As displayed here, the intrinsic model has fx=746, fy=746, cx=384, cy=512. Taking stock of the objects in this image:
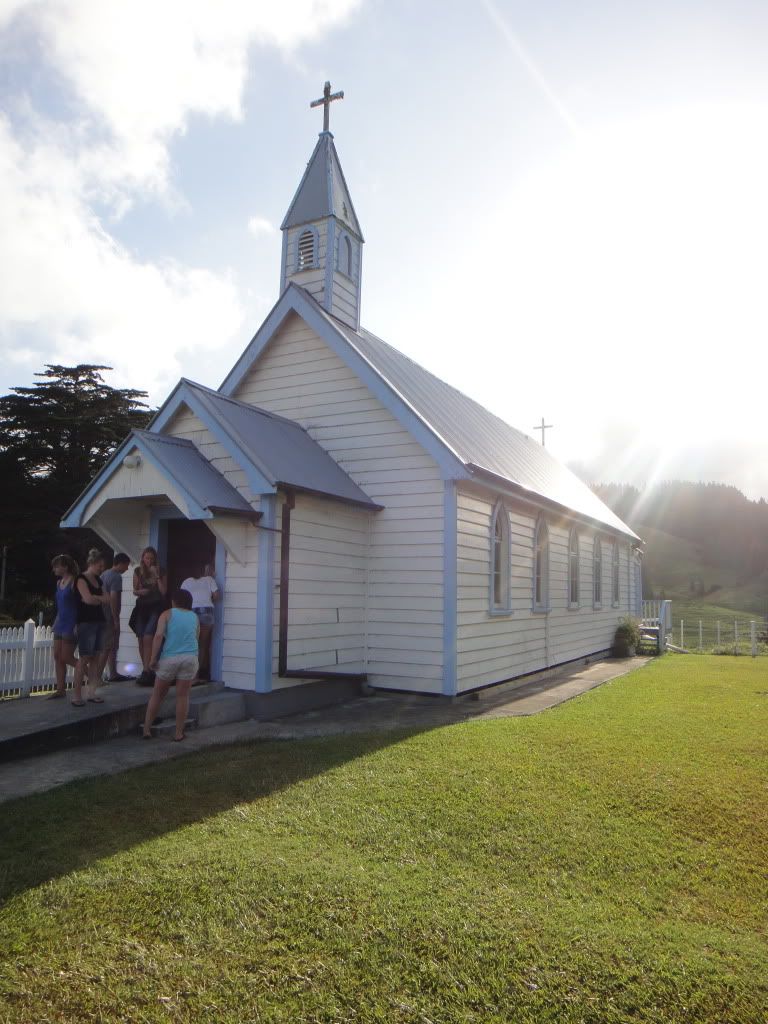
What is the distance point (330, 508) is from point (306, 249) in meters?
6.51

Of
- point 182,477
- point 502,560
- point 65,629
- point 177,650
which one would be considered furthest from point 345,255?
point 177,650

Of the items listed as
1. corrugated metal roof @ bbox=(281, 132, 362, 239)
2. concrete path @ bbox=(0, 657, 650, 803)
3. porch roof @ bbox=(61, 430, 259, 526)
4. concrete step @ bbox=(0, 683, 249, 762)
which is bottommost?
concrete path @ bbox=(0, 657, 650, 803)

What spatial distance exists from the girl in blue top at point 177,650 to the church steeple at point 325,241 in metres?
8.24

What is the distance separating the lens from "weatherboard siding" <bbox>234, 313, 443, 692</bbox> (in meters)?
12.4

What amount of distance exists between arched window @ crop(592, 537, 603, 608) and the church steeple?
1062cm

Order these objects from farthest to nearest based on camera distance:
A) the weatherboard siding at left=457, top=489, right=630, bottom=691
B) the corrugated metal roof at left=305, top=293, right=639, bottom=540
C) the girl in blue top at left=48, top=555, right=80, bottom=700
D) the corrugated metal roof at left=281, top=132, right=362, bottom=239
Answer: the corrugated metal roof at left=281, top=132, right=362, bottom=239
the corrugated metal roof at left=305, top=293, right=639, bottom=540
the weatherboard siding at left=457, top=489, right=630, bottom=691
the girl in blue top at left=48, top=555, right=80, bottom=700

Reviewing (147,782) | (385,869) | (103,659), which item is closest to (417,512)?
(103,659)

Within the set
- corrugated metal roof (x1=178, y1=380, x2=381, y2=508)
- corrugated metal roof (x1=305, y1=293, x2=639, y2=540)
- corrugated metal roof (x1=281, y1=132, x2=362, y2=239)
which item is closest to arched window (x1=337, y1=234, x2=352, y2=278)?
corrugated metal roof (x1=281, y1=132, x2=362, y2=239)

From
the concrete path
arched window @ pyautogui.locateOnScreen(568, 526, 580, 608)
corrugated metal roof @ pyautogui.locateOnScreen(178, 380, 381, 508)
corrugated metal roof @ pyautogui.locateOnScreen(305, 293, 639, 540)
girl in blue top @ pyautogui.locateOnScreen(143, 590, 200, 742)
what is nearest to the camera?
the concrete path

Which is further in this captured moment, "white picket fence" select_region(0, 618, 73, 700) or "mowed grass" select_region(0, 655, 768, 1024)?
"white picket fence" select_region(0, 618, 73, 700)

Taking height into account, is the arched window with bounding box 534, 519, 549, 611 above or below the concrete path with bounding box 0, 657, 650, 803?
above

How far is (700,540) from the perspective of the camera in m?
74.5

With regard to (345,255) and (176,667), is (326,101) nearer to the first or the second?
(345,255)

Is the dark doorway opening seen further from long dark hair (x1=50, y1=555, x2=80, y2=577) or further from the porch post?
long dark hair (x1=50, y1=555, x2=80, y2=577)
